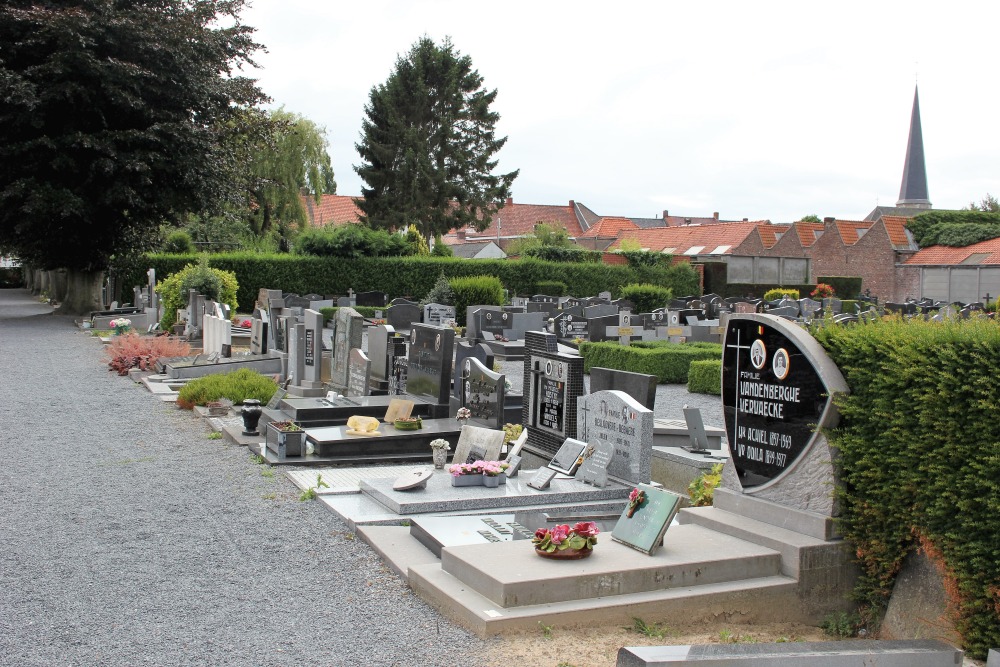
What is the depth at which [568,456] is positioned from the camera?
26.0 feet

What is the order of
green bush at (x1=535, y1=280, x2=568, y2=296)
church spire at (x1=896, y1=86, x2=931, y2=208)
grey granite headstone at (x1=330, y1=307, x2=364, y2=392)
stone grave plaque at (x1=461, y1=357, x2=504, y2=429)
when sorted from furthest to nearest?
church spire at (x1=896, y1=86, x2=931, y2=208) → green bush at (x1=535, y1=280, x2=568, y2=296) → grey granite headstone at (x1=330, y1=307, x2=364, y2=392) → stone grave plaque at (x1=461, y1=357, x2=504, y2=429)

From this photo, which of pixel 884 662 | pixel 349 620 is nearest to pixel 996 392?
pixel 884 662

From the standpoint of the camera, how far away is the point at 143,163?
960 inches

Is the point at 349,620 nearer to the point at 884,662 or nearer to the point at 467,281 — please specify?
the point at 884,662

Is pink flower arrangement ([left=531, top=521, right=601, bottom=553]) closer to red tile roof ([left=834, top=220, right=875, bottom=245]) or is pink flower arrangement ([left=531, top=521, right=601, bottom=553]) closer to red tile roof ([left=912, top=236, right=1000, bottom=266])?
red tile roof ([left=912, top=236, right=1000, bottom=266])

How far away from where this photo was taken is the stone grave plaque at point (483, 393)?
30.4 feet

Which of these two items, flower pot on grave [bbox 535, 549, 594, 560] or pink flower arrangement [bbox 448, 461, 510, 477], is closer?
flower pot on grave [bbox 535, 549, 594, 560]

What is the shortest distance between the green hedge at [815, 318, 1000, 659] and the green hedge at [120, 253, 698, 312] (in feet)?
91.4

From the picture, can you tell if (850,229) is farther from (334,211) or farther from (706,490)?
(706,490)

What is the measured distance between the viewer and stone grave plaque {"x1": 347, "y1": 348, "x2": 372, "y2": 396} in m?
11.5

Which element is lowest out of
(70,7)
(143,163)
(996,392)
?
(996,392)

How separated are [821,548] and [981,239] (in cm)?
5157

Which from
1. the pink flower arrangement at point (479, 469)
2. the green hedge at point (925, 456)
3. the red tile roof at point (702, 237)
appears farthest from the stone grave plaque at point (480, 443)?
the red tile roof at point (702, 237)

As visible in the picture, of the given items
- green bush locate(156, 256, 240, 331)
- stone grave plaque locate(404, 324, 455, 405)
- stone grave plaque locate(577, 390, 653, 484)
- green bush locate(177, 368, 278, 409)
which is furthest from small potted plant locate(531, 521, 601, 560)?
green bush locate(156, 256, 240, 331)
